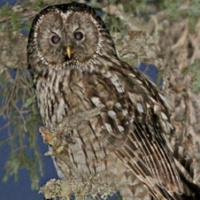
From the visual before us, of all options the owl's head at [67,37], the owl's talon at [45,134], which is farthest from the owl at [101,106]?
the owl's talon at [45,134]

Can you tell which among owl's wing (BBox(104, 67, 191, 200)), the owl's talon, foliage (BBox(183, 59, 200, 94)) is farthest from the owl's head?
the owl's talon

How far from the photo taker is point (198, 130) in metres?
4.26

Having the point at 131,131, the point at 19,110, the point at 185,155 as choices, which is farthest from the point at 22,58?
the point at 185,155

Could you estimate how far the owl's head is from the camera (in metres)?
4.32

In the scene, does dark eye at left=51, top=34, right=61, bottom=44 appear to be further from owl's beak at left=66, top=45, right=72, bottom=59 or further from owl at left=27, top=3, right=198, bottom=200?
owl's beak at left=66, top=45, right=72, bottom=59

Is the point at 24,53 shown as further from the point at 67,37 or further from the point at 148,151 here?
the point at 148,151

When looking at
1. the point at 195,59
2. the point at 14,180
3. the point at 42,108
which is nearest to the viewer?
the point at 195,59

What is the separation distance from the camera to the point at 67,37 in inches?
169

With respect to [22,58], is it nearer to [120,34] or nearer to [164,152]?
[120,34]

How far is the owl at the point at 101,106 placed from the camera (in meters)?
4.13

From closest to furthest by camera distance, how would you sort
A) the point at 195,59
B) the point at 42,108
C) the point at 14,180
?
the point at 195,59 < the point at 42,108 < the point at 14,180

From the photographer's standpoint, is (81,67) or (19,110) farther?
(19,110)

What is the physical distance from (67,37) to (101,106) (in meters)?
0.55

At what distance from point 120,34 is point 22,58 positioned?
0.79 metres
